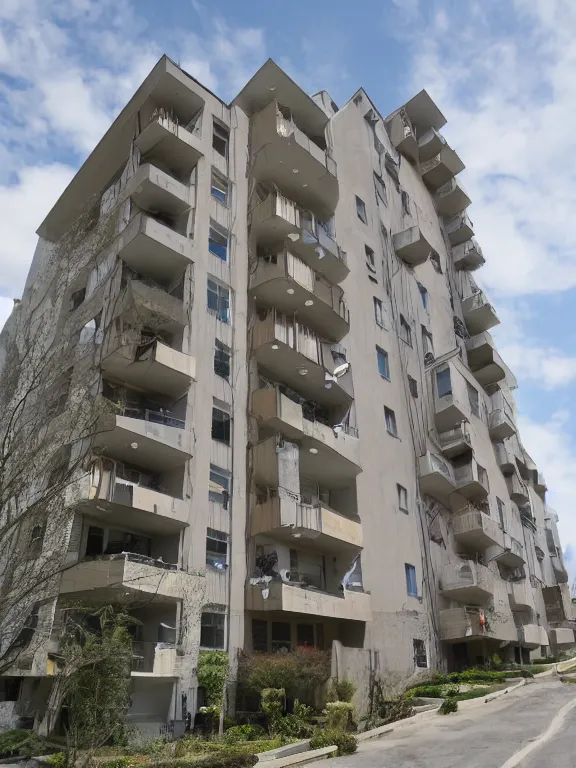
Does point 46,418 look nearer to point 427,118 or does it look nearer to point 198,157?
point 198,157

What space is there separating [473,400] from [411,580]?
15.4 meters

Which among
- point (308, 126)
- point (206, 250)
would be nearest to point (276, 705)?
point (206, 250)

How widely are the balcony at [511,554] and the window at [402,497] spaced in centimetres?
964

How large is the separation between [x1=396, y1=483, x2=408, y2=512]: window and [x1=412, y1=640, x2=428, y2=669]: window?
623cm

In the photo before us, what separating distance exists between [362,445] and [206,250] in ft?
38.8

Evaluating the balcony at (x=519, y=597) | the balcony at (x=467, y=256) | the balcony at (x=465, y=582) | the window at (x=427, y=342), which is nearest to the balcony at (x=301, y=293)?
the window at (x=427, y=342)

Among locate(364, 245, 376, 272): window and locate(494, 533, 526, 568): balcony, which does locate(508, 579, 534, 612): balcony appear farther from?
locate(364, 245, 376, 272): window

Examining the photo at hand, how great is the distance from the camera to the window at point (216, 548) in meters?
23.0

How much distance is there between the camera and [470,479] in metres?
35.8

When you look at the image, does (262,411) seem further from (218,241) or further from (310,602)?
→ (218,241)

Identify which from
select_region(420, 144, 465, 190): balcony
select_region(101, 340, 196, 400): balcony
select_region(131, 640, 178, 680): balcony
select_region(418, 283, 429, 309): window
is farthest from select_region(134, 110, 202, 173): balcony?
select_region(420, 144, 465, 190): balcony

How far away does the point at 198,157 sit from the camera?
2959 cm

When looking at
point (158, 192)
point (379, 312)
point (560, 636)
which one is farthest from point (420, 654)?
point (560, 636)

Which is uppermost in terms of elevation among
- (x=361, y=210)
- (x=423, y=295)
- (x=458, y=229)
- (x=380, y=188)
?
(x=458, y=229)
